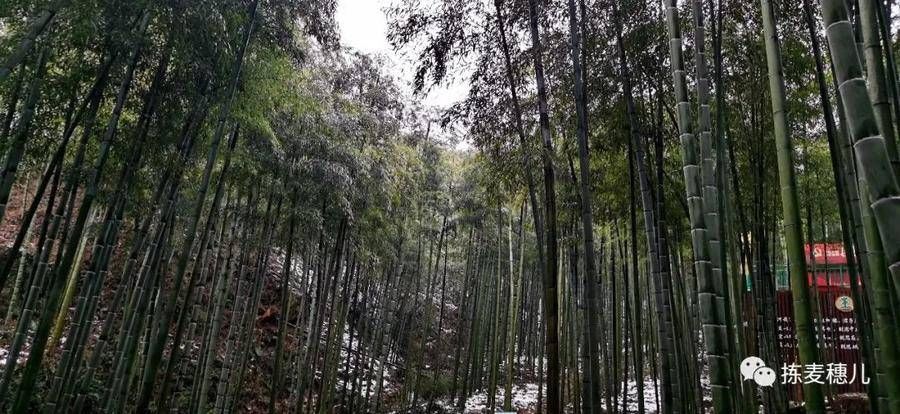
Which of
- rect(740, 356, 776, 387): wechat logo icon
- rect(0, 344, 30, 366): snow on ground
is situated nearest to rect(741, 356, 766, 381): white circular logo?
rect(740, 356, 776, 387): wechat logo icon

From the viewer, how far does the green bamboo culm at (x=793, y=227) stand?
1.56 metres

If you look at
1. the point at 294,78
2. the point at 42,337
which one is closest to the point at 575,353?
the point at 294,78

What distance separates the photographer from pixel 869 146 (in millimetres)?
1120

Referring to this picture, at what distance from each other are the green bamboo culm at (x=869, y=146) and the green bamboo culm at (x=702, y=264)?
2.74 ft

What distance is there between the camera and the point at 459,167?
10.5 meters

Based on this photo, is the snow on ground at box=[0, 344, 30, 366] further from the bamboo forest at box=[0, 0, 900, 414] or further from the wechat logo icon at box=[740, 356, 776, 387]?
the wechat logo icon at box=[740, 356, 776, 387]

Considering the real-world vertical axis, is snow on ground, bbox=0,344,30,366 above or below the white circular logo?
below

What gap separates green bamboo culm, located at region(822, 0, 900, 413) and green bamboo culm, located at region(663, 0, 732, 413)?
0.84 metres

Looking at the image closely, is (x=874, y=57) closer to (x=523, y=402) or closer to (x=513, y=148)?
(x=513, y=148)

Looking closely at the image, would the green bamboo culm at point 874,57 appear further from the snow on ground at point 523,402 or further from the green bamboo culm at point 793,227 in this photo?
the snow on ground at point 523,402

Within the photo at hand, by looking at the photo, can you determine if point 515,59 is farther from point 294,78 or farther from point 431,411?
point 431,411

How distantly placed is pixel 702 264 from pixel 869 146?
3.54ft

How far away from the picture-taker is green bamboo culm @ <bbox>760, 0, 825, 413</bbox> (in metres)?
1.56

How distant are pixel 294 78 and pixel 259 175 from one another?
1.50m
